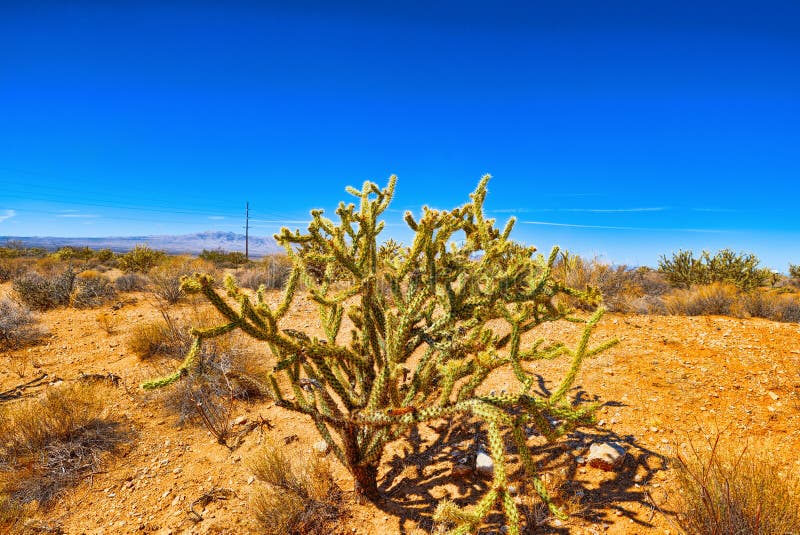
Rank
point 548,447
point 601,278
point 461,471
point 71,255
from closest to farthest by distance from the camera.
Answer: point 461,471
point 548,447
point 601,278
point 71,255

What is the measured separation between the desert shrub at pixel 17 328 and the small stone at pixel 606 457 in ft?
26.4

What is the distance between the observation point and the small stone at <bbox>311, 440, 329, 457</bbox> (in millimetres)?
3216

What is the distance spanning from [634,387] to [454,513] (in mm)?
3250

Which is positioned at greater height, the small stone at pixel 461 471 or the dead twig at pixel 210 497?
the small stone at pixel 461 471

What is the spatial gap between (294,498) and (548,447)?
2.05 metres

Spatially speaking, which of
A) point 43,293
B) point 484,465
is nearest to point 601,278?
point 484,465

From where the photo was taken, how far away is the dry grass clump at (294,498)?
2.43m

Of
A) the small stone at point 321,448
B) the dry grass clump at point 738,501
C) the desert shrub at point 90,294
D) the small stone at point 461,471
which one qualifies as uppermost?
the desert shrub at point 90,294

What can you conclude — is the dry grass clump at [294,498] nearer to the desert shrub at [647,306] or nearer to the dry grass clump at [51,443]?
the dry grass clump at [51,443]

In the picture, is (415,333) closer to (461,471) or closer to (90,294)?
(461,471)

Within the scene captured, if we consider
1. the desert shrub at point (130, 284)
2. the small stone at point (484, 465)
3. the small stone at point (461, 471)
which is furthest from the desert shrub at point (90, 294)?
the small stone at point (484, 465)

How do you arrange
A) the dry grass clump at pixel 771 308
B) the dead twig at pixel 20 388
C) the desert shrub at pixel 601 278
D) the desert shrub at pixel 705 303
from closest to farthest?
the dead twig at pixel 20 388
the dry grass clump at pixel 771 308
the desert shrub at pixel 705 303
the desert shrub at pixel 601 278

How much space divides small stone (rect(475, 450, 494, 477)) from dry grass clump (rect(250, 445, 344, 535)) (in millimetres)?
1055

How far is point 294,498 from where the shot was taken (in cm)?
253
